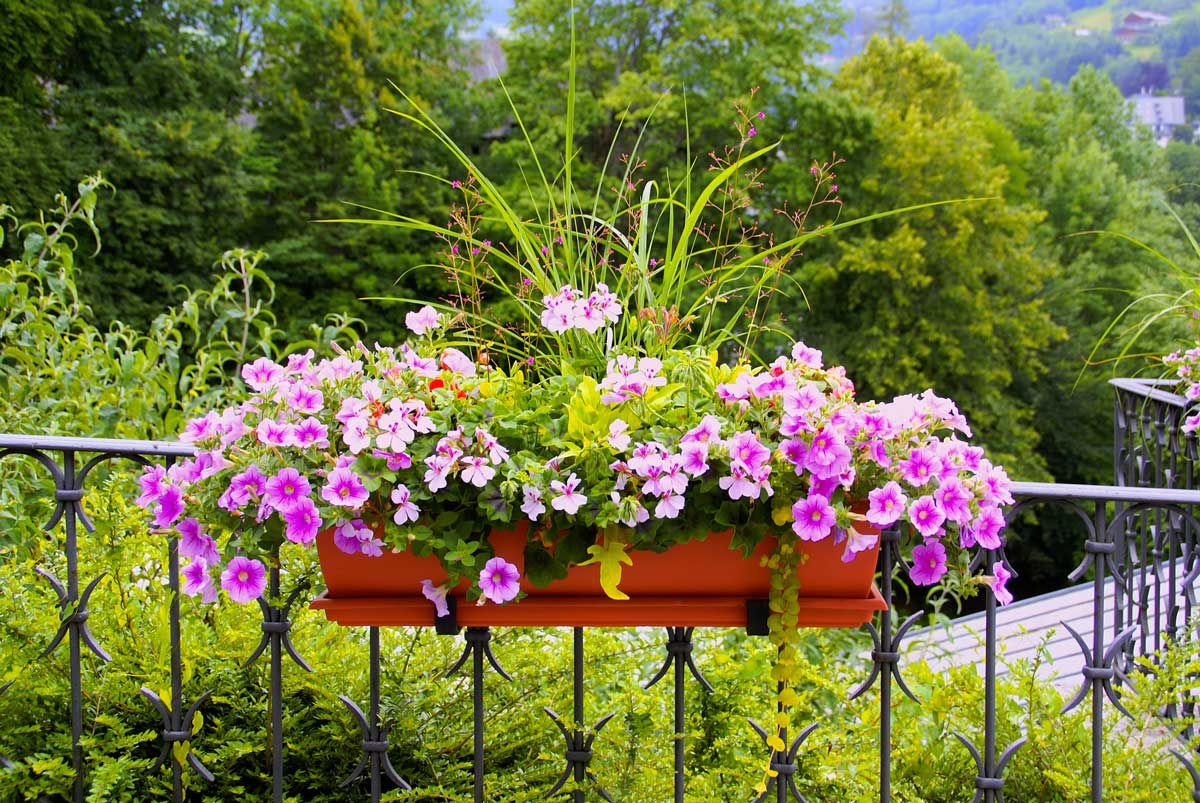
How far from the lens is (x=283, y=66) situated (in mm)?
14688

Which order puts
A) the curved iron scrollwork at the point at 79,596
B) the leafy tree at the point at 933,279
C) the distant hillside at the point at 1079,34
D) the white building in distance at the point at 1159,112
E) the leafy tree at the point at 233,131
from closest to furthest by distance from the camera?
the curved iron scrollwork at the point at 79,596 < the leafy tree at the point at 233,131 < the leafy tree at the point at 933,279 < the white building in distance at the point at 1159,112 < the distant hillside at the point at 1079,34

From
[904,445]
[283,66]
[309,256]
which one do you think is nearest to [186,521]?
[904,445]

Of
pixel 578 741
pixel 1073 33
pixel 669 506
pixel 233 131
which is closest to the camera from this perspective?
pixel 669 506

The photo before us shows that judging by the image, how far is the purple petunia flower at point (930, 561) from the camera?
48.3 inches

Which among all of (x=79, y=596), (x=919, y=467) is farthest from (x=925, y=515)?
(x=79, y=596)

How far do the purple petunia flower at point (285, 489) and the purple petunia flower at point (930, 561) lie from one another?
2.45 feet

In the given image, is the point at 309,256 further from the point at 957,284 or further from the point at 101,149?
the point at 957,284

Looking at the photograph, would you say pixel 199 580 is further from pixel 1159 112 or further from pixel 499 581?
pixel 1159 112

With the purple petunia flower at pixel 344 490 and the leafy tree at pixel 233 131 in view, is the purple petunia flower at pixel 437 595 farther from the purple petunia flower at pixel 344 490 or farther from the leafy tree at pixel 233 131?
the leafy tree at pixel 233 131

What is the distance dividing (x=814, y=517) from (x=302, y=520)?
1.93ft

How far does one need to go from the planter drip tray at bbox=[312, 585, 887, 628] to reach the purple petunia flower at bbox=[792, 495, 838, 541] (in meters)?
0.16

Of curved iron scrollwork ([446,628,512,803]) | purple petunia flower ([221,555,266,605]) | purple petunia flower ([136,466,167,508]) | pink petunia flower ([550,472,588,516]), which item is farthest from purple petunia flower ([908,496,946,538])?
purple petunia flower ([136,466,167,508])

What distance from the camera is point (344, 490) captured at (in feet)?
3.67

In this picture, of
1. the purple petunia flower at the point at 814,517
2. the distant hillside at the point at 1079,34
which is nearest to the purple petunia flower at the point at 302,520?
the purple petunia flower at the point at 814,517
